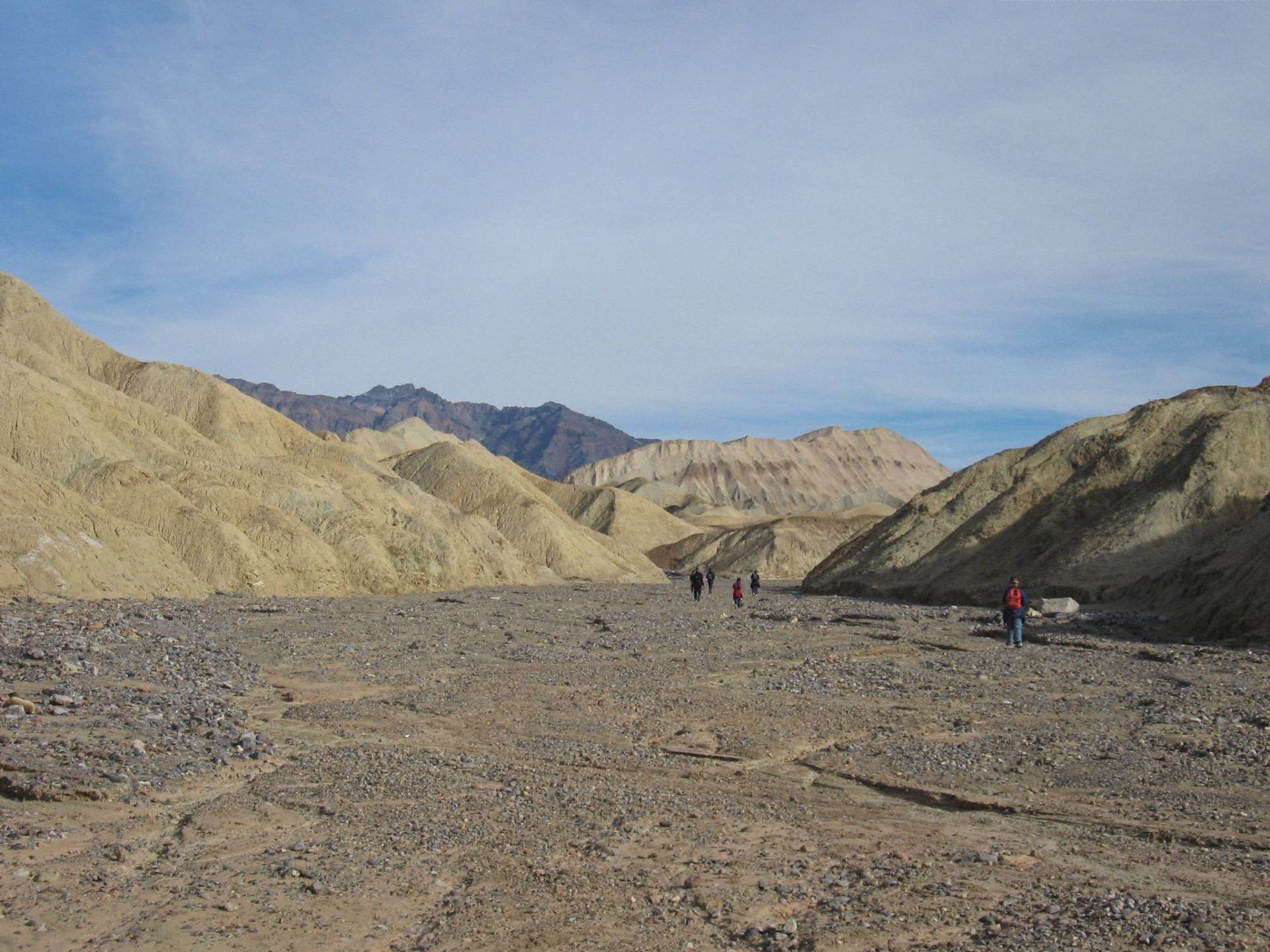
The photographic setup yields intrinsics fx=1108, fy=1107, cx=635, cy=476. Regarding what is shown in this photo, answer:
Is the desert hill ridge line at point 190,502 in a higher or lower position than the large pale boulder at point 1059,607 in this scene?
higher

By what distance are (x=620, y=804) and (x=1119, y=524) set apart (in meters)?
36.2

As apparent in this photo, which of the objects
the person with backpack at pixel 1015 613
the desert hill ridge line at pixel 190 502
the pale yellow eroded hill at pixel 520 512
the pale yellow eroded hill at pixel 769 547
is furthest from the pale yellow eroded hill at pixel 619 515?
the person with backpack at pixel 1015 613

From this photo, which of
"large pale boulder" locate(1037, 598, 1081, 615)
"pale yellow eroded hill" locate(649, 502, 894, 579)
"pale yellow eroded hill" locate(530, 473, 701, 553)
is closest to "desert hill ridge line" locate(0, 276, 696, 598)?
"pale yellow eroded hill" locate(649, 502, 894, 579)

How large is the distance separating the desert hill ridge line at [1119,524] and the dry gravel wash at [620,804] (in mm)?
12047

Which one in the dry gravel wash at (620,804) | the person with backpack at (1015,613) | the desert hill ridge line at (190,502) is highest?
the desert hill ridge line at (190,502)

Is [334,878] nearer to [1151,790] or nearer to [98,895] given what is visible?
[98,895]

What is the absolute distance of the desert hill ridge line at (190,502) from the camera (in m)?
34.3

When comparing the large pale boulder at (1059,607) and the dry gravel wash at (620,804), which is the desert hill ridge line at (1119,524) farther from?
the dry gravel wash at (620,804)

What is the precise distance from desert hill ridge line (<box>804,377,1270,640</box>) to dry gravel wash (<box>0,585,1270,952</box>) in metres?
12.0

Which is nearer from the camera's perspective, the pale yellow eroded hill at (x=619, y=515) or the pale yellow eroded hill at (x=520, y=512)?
the pale yellow eroded hill at (x=520, y=512)

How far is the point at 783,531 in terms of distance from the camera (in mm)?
100188

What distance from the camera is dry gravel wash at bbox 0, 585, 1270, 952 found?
305 inches

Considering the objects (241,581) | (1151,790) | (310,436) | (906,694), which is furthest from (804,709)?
(310,436)

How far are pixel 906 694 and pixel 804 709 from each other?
236 cm
